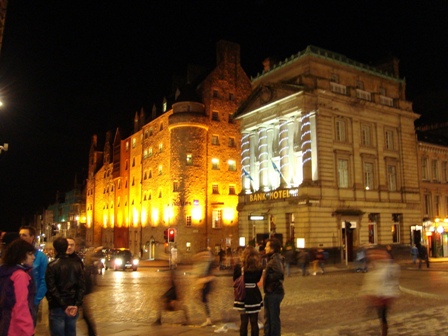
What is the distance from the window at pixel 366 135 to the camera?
1569 inches

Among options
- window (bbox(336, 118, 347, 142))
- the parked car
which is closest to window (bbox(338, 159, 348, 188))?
window (bbox(336, 118, 347, 142))

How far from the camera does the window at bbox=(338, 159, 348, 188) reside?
3775cm

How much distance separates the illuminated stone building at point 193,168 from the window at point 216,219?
108 mm

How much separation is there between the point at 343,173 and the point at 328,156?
249 centimetres

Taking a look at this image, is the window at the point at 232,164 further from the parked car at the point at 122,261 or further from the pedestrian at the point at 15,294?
the pedestrian at the point at 15,294

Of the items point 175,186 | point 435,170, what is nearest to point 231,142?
point 175,186

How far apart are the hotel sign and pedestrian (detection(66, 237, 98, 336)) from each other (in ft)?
89.4

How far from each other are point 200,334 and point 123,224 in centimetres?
5593

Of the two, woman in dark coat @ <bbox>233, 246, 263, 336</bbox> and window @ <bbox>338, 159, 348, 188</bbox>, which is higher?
window @ <bbox>338, 159, 348, 188</bbox>

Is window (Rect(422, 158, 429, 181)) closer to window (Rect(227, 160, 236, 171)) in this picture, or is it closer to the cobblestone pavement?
window (Rect(227, 160, 236, 171))

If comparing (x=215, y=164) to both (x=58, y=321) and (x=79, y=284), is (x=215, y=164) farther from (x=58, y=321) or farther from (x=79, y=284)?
(x=58, y=321)

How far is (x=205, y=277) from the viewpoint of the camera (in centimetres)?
1162

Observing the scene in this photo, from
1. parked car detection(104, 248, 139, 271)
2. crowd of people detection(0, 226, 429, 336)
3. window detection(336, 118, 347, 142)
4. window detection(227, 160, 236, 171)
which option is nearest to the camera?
crowd of people detection(0, 226, 429, 336)

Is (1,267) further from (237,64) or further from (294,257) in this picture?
(237,64)
